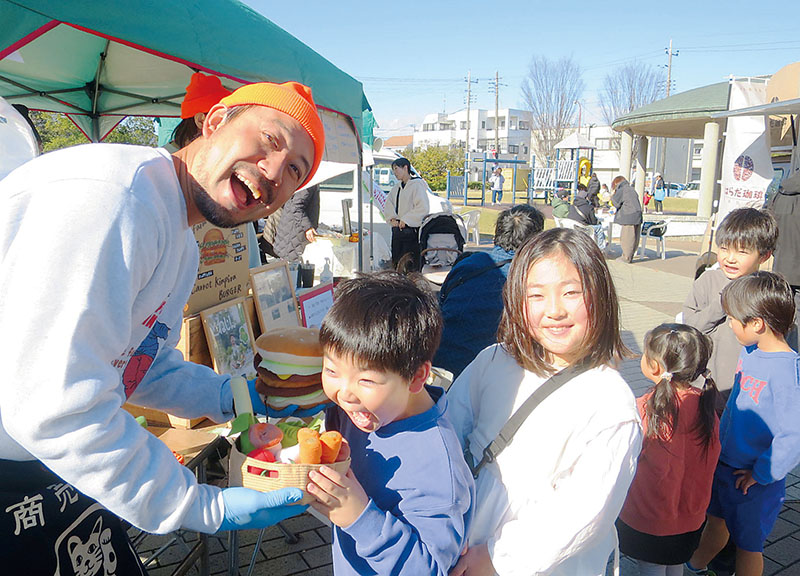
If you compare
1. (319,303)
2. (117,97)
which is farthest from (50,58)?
(319,303)

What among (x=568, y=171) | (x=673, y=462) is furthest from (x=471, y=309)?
(x=568, y=171)

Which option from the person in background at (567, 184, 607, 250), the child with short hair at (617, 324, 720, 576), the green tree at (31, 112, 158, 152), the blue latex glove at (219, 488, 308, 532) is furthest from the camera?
the person in background at (567, 184, 607, 250)

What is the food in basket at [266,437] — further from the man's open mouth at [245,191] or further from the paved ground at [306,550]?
the paved ground at [306,550]

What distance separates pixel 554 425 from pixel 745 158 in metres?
7.26

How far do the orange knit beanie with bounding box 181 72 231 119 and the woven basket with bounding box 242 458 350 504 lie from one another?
205cm

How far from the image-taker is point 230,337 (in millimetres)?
2895

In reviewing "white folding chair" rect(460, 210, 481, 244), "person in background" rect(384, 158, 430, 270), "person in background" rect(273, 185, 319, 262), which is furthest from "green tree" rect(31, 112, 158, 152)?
"white folding chair" rect(460, 210, 481, 244)

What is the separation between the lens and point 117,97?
6035mm

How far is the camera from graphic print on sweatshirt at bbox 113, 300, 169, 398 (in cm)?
130

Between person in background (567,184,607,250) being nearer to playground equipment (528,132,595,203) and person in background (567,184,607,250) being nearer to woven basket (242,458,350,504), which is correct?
playground equipment (528,132,595,203)

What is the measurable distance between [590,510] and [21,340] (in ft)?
4.22

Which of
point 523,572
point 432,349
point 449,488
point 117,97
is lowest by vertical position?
point 523,572

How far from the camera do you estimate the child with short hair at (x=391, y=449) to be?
118cm

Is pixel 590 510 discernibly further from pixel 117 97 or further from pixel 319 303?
pixel 117 97
